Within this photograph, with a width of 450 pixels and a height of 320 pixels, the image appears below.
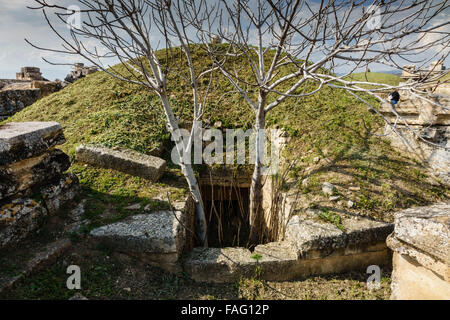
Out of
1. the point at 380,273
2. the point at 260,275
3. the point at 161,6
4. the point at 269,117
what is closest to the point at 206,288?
the point at 260,275

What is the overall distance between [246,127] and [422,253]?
164 inches

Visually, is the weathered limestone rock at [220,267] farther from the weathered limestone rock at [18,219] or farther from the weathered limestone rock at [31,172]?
the weathered limestone rock at [31,172]

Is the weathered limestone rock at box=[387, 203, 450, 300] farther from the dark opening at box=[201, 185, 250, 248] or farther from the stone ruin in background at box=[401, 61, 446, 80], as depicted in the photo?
the dark opening at box=[201, 185, 250, 248]

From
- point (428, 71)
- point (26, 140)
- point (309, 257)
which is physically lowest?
point (309, 257)

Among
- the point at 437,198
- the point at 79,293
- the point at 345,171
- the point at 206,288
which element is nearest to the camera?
the point at 79,293

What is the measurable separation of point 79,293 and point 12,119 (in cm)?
632

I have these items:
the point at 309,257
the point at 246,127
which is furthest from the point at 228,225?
the point at 246,127

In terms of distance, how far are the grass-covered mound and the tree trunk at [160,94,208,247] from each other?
0.37 m

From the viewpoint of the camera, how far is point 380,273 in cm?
314

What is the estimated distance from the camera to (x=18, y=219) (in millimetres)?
2818

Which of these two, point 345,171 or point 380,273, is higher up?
point 345,171

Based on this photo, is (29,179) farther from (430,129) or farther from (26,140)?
(430,129)

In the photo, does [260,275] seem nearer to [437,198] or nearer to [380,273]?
[380,273]

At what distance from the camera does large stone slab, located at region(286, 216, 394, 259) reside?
303 cm
